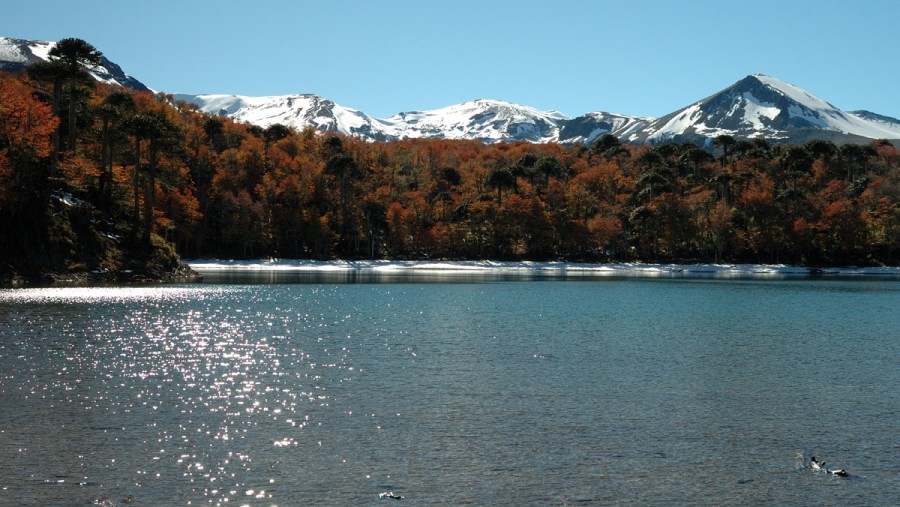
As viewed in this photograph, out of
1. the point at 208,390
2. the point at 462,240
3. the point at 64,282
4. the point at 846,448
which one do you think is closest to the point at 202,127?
the point at 462,240

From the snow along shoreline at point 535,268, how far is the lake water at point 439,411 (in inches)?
3390

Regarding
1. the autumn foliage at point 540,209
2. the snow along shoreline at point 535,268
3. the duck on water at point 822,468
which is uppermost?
the autumn foliage at point 540,209

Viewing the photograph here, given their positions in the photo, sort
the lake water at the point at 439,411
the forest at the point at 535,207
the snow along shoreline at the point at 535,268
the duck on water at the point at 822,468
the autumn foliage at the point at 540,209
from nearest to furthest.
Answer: the lake water at the point at 439,411
the duck on water at the point at 822,468
the snow along shoreline at the point at 535,268
the forest at the point at 535,207
the autumn foliage at the point at 540,209

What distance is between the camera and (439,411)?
22.0 meters

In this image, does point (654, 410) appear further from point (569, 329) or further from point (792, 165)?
point (792, 165)

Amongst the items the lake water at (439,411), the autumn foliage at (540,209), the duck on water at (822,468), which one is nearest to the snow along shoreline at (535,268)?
the autumn foliage at (540,209)

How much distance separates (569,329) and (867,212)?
418ft

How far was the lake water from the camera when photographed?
1528cm

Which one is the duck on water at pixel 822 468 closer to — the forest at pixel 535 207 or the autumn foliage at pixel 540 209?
the forest at pixel 535 207

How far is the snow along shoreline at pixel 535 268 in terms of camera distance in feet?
435

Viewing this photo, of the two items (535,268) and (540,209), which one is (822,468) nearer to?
(535,268)

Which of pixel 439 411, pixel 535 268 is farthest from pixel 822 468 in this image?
pixel 535 268

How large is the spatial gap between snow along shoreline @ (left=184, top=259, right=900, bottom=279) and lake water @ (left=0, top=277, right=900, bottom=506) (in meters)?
86.1

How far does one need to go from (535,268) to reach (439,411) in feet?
399
